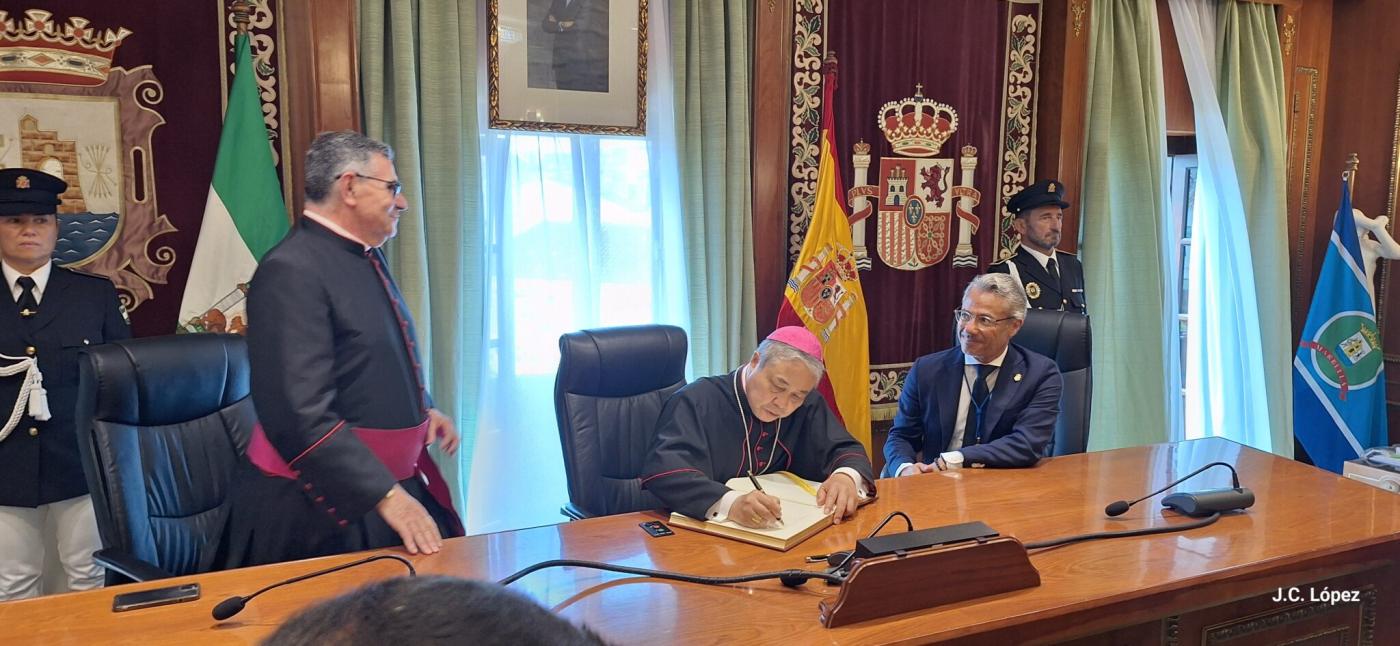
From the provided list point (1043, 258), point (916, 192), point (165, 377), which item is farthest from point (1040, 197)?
point (165, 377)

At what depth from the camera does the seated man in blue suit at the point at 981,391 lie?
2.68 metres

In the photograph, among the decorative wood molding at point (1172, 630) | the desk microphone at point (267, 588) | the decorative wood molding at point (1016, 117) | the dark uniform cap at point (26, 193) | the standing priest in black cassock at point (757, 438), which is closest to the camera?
the desk microphone at point (267, 588)

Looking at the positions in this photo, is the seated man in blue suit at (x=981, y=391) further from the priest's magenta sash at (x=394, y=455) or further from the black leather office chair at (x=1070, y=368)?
the priest's magenta sash at (x=394, y=455)

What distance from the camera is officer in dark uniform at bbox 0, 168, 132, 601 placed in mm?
2457

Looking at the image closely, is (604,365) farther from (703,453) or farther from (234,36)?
(234,36)

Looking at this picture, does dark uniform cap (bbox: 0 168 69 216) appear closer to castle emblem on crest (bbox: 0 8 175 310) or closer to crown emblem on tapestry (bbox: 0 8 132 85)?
castle emblem on crest (bbox: 0 8 175 310)

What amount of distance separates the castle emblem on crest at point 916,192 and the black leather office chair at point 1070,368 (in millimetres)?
1004

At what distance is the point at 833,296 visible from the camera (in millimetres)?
3693

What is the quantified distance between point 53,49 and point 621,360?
1.85m

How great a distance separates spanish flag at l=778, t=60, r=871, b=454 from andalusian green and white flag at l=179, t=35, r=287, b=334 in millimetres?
1827

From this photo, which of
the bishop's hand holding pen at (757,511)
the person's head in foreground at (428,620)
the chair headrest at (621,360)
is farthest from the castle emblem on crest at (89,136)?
the person's head in foreground at (428,620)

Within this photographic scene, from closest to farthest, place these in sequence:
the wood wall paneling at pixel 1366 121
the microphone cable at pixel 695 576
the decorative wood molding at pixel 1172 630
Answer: the microphone cable at pixel 695 576
the decorative wood molding at pixel 1172 630
the wood wall paneling at pixel 1366 121

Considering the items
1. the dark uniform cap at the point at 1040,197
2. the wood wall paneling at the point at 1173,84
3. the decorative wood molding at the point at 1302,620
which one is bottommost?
the decorative wood molding at the point at 1302,620

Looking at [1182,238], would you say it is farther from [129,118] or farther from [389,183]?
[129,118]
